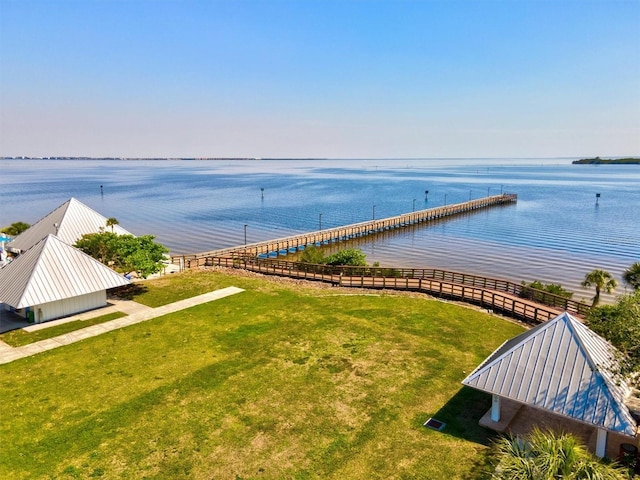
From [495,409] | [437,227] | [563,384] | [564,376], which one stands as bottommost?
[437,227]

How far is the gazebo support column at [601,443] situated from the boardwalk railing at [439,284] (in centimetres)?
1197

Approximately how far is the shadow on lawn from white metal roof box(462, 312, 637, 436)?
164cm

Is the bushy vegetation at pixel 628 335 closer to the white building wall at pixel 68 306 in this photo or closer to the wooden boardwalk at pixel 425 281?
the wooden boardwalk at pixel 425 281

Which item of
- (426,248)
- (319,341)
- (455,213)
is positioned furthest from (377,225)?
(319,341)

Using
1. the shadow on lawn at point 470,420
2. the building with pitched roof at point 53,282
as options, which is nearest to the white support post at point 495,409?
the shadow on lawn at point 470,420

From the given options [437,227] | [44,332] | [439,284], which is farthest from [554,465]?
[437,227]

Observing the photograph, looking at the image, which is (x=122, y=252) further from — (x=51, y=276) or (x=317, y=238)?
(x=317, y=238)

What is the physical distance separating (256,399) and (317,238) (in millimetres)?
45648

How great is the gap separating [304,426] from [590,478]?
863 cm

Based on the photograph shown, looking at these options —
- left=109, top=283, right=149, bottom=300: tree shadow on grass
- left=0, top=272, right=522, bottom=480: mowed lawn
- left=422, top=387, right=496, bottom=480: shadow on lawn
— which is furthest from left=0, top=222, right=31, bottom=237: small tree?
left=422, top=387, right=496, bottom=480: shadow on lawn

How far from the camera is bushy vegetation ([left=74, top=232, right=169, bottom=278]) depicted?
95.1 feet

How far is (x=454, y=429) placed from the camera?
46.1 feet

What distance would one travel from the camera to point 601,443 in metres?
12.1

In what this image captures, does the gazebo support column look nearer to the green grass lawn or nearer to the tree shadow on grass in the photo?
the green grass lawn
